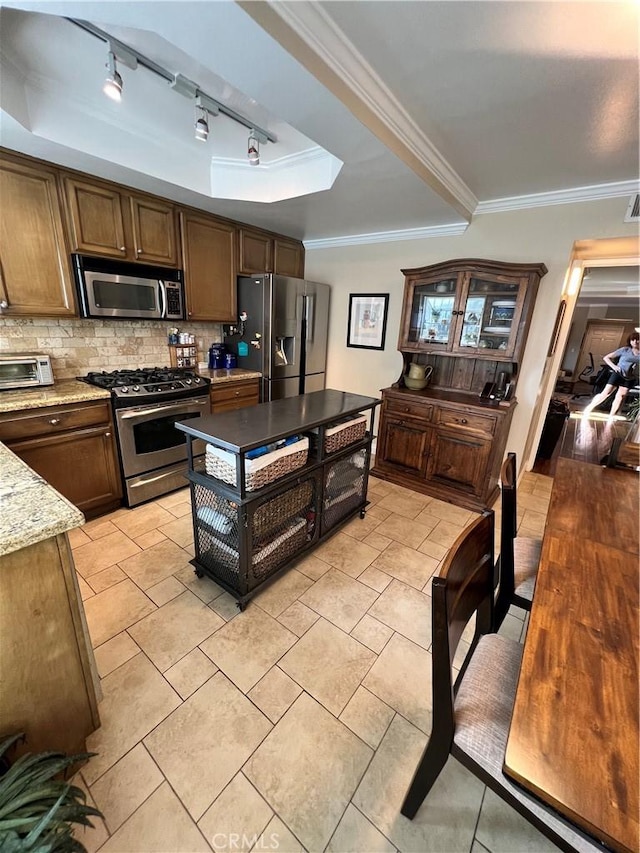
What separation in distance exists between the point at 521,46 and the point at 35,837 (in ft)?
9.08

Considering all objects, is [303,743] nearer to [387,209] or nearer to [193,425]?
[193,425]

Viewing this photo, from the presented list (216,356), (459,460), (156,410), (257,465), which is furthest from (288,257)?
(257,465)

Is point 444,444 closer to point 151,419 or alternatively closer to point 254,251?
point 151,419

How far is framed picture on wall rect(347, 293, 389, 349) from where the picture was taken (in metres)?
3.73

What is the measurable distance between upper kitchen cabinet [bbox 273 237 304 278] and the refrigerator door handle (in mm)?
521

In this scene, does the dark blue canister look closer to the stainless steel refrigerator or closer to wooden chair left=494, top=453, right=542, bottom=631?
the stainless steel refrigerator

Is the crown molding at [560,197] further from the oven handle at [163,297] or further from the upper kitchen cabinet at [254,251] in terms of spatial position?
the oven handle at [163,297]

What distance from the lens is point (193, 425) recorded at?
1.74m

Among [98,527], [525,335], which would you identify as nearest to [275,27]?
[525,335]

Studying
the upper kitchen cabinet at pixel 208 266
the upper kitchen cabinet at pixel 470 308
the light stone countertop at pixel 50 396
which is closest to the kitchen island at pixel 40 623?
the light stone countertop at pixel 50 396

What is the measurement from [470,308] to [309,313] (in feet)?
5.49

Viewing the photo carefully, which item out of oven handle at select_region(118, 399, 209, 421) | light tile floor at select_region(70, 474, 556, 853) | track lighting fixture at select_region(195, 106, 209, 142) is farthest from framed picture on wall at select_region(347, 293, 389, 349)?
light tile floor at select_region(70, 474, 556, 853)

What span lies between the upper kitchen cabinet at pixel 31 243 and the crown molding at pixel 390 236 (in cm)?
254

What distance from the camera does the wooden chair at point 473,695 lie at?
82 cm
